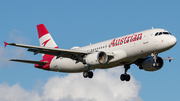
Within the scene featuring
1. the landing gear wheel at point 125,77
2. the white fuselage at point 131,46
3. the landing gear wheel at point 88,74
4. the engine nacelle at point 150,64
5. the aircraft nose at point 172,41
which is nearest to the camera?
the aircraft nose at point 172,41

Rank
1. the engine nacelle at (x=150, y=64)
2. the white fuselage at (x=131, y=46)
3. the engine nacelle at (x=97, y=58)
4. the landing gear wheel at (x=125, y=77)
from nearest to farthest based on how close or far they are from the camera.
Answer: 1. the white fuselage at (x=131, y=46)
2. the engine nacelle at (x=97, y=58)
3. the engine nacelle at (x=150, y=64)
4. the landing gear wheel at (x=125, y=77)

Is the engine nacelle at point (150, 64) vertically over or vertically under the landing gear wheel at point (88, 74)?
over

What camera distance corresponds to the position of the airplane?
44.4m

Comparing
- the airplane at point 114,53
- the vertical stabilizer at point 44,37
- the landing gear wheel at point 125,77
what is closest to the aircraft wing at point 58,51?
the airplane at point 114,53

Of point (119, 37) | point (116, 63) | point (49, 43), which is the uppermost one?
point (49, 43)

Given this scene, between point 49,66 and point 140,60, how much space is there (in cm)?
1375

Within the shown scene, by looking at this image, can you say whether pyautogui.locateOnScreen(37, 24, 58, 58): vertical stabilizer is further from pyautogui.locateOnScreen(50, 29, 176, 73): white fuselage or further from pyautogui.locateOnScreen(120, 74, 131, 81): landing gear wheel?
pyautogui.locateOnScreen(120, 74, 131, 81): landing gear wheel

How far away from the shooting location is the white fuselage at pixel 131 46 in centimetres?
4406

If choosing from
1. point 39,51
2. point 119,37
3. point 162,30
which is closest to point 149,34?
point 162,30

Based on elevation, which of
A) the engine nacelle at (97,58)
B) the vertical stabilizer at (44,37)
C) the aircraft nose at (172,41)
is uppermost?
the vertical stabilizer at (44,37)

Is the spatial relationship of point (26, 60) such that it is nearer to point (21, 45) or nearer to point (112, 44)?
point (21, 45)

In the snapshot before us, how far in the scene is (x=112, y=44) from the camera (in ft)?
158

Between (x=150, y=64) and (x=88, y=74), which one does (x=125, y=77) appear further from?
(x=88, y=74)

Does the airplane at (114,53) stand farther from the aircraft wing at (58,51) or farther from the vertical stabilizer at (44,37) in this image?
the vertical stabilizer at (44,37)
